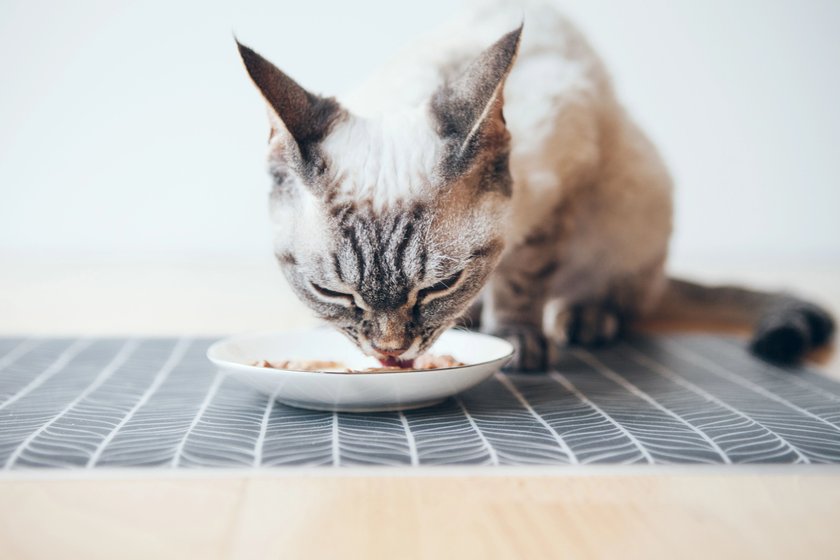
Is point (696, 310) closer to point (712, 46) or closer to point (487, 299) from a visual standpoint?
point (487, 299)

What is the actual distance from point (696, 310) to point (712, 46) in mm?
1982

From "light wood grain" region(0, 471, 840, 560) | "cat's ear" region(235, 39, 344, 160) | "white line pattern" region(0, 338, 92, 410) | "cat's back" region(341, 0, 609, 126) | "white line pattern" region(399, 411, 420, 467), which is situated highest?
"cat's back" region(341, 0, 609, 126)

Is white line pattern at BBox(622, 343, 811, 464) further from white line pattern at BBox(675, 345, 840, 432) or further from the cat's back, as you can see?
the cat's back

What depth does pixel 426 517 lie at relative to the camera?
1046 millimetres

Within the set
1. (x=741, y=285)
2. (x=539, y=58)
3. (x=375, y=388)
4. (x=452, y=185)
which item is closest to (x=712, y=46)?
(x=741, y=285)

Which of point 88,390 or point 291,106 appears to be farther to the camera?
point 88,390

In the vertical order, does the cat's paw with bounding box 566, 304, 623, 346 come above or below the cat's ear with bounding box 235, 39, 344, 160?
below

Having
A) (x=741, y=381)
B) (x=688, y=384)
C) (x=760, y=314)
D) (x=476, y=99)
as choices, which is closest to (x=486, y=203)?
(x=476, y=99)

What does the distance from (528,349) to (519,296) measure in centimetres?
19

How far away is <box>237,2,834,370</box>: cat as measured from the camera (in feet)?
4.71

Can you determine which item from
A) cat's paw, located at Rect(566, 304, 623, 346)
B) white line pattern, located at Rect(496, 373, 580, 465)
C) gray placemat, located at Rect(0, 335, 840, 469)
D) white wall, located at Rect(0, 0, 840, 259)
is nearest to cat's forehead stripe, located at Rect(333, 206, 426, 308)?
gray placemat, located at Rect(0, 335, 840, 469)

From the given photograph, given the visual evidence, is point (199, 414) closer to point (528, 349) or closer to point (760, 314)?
point (528, 349)

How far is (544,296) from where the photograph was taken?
2.13 meters

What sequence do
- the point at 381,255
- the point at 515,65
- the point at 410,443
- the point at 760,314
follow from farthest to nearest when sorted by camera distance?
1. the point at 760,314
2. the point at 515,65
3. the point at 381,255
4. the point at 410,443
